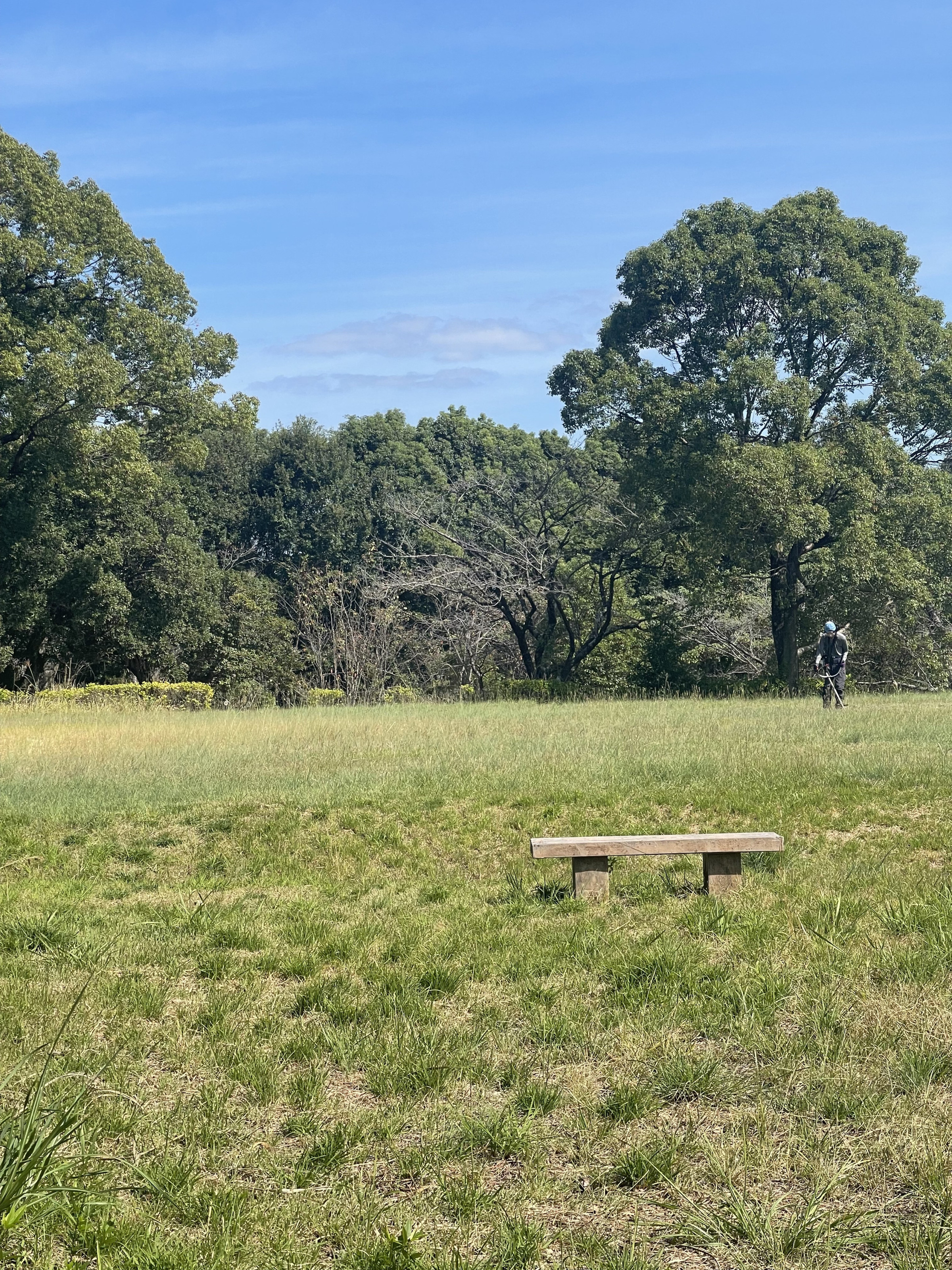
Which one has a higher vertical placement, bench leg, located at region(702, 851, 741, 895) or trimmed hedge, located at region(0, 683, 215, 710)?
trimmed hedge, located at region(0, 683, 215, 710)

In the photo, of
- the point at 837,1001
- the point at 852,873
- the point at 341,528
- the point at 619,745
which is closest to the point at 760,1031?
the point at 837,1001

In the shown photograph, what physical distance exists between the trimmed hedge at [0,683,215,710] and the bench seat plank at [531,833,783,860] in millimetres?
14715

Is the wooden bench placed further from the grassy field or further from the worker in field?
the worker in field

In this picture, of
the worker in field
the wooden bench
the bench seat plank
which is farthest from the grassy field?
the worker in field

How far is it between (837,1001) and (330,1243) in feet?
8.56

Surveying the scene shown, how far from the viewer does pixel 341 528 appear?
37.2 meters

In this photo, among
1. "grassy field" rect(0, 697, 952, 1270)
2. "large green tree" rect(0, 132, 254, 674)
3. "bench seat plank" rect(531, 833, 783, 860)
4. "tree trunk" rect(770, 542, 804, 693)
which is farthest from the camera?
"tree trunk" rect(770, 542, 804, 693)

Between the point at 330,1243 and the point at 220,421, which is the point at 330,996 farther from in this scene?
the point at 220,421

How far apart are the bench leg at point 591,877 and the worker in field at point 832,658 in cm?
1261

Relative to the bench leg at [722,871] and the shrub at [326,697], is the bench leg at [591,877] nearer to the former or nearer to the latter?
the bench leg at [722,871]

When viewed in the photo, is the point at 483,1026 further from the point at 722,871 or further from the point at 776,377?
the point at 776,377

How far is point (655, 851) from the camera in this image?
279 inches

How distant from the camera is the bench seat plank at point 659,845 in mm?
7008

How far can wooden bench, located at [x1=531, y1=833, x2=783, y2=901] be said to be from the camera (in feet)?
23.0
